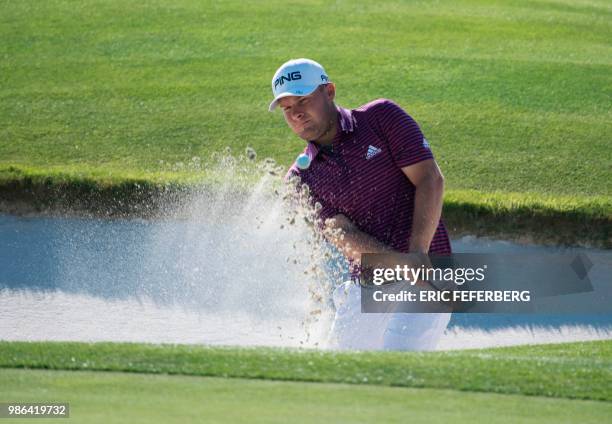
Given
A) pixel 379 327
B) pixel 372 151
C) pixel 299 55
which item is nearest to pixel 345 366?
pixel 379 327

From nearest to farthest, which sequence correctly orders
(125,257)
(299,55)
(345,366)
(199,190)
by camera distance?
(345,366)
(125,257)
(199,190)
(299,55)

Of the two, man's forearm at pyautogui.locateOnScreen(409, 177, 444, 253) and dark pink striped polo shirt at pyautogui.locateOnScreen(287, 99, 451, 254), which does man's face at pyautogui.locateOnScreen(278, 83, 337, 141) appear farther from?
man's forearm at pyautogui.locateOnScreen(409, 177, 444, 253)

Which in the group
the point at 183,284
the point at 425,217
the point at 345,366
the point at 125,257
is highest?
the point at 425,217

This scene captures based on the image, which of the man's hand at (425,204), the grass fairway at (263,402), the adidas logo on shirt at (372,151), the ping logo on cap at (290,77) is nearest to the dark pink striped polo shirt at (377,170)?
the adidas logo on shirt at (372,151)

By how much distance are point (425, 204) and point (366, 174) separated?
1.33 feet

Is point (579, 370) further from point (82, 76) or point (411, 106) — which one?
point (82, 76)

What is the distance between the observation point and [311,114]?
5840 millimetres

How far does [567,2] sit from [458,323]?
712 centimetres

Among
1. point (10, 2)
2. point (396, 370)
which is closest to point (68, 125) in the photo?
point (10, 2)

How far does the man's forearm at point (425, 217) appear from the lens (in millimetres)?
5543

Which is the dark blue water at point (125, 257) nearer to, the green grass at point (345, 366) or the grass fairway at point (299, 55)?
the grass fairway at point (299, 55)
